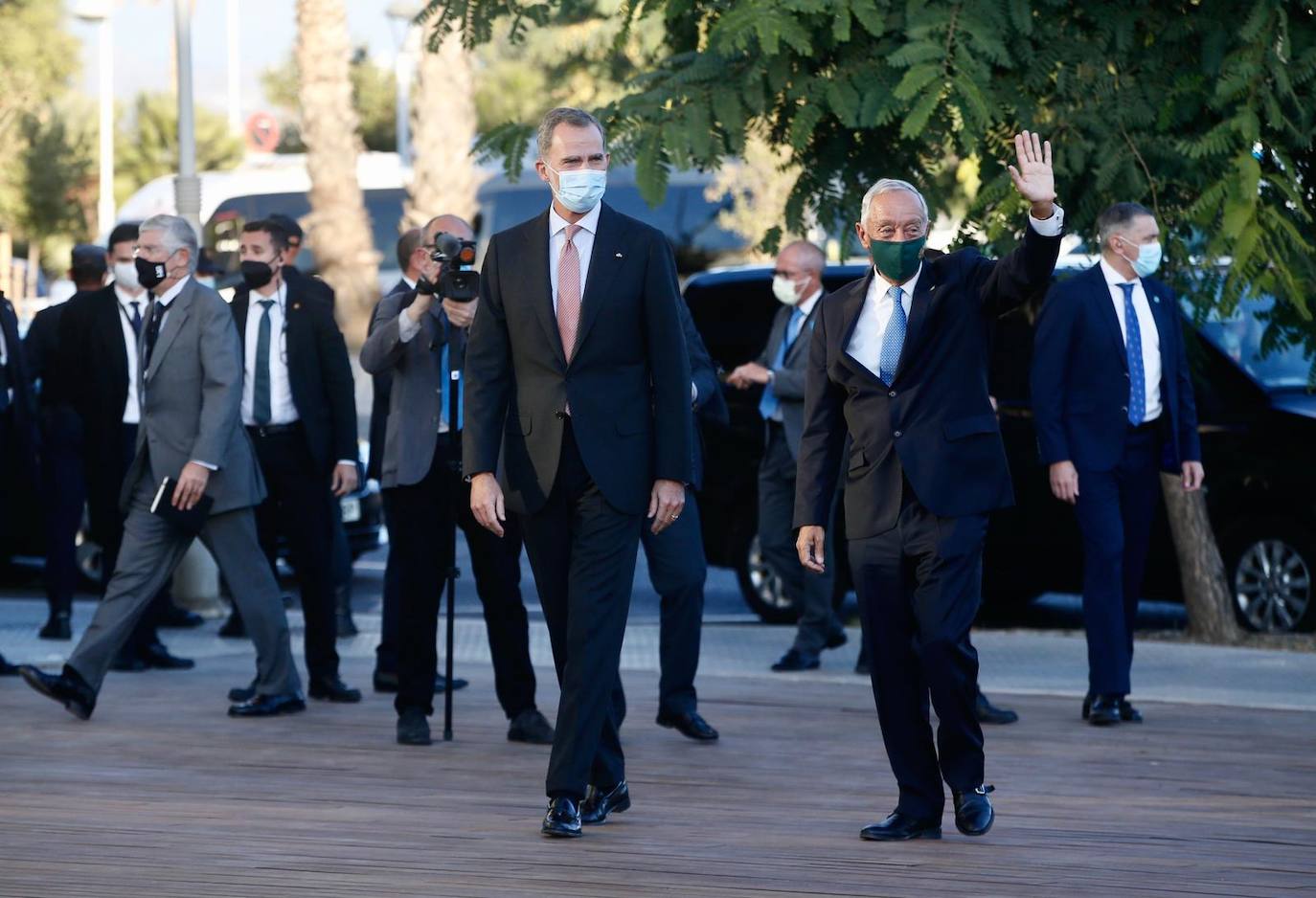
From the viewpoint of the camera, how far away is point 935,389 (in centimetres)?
613

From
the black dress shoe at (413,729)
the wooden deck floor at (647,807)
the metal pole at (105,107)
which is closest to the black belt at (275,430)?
the wooden deck floor at (647,807)

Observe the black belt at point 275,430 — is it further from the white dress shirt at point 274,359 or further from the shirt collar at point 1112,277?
the shirt collar at point 1112,277

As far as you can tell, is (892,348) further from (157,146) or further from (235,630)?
(157,146)

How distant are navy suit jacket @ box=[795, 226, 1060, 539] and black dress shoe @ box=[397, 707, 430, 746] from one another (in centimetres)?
226

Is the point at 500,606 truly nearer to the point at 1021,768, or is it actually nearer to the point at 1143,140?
the point at 1021,768

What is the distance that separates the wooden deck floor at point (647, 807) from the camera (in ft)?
18.4

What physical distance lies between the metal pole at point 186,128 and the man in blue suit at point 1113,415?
23.3 feet

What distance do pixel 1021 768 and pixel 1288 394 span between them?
13.6 feet

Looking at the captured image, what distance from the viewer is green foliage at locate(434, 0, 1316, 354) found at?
9188mm

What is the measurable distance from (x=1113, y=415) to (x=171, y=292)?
3779 millimetres

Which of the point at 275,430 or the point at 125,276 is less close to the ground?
the point at 125,276

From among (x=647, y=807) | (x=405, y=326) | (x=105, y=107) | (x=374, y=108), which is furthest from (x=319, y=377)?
(x=374, y=108)

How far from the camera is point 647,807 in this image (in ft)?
22.0

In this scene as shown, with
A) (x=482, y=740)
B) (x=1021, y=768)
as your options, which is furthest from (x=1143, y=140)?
(x=482, y=740)
